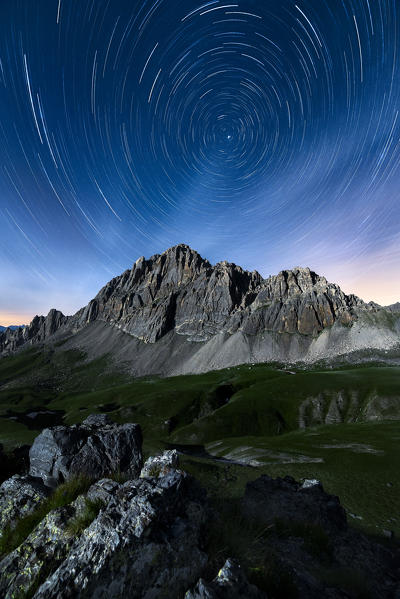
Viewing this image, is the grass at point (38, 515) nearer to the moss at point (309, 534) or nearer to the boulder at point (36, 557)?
the boulder at point (36, 557)

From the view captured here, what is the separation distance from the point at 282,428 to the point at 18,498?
344 ft

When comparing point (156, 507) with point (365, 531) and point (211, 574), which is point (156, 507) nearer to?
point (211, 574)

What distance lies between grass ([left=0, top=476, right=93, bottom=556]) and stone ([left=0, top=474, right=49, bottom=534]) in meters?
0.33

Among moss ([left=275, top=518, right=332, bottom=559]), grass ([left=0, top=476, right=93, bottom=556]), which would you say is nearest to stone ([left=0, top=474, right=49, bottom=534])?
grass ([left=0, top=476, right=93, bottom=556])

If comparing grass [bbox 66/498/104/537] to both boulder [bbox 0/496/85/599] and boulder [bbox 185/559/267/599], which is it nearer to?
boulder [bbox 0/496/85/599]

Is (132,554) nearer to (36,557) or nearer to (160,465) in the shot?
(36,557)

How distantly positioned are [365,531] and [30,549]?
23592 mm

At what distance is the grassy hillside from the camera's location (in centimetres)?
3216

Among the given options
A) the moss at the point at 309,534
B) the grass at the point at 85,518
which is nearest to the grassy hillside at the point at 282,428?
the moss at the point at 309,534

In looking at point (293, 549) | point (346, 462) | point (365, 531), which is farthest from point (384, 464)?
point (293, 549)

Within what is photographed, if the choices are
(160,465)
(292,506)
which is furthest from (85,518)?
(292,506)

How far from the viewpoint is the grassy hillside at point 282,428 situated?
32.2m

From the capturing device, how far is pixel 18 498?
35.3 feet

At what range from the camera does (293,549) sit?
35.2 feet
